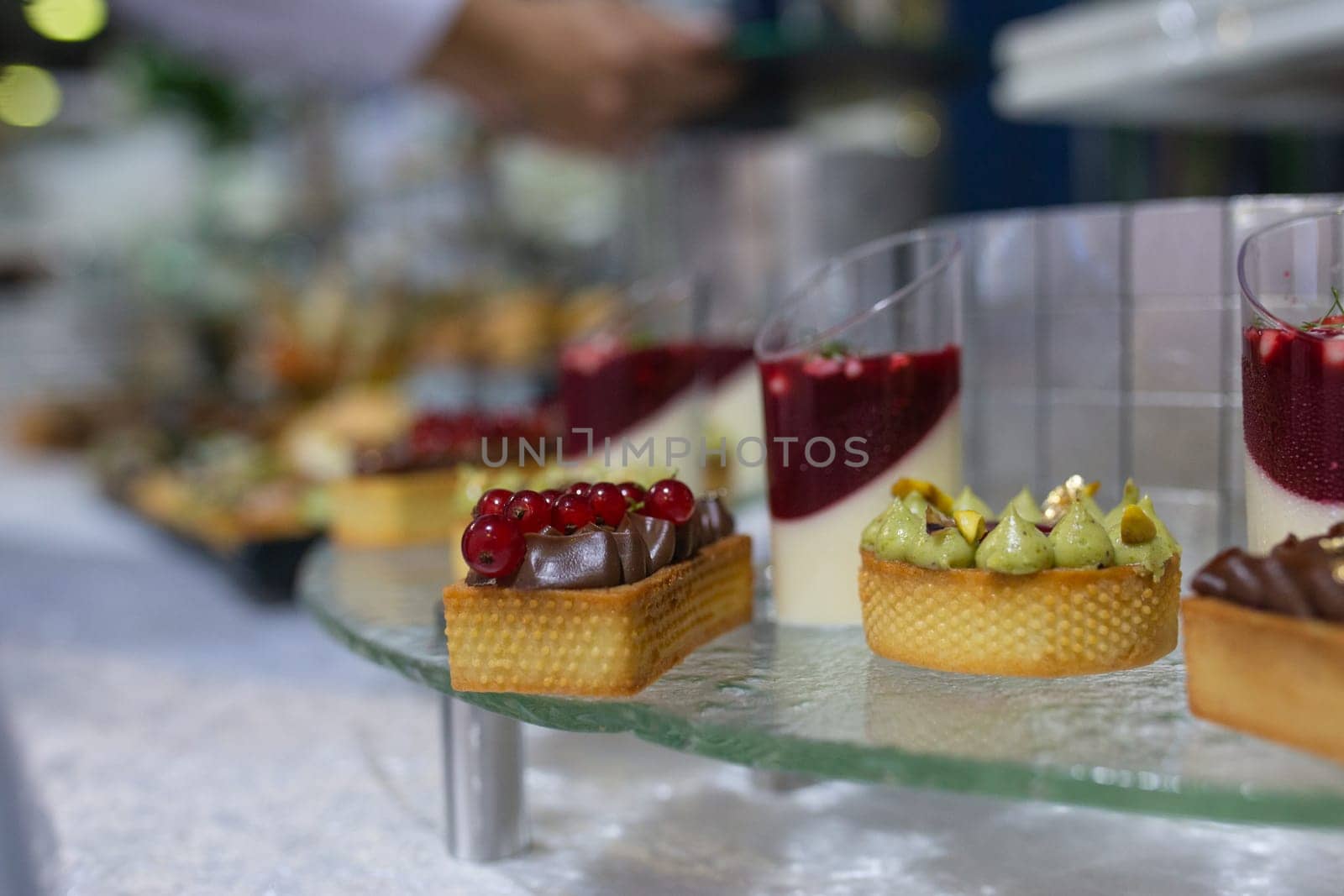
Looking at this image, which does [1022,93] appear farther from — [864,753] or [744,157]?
[864,753]

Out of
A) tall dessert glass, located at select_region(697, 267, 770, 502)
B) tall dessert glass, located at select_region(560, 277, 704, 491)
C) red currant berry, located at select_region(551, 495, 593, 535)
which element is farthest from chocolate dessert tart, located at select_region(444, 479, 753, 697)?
tall dessert glass, located at select_region(697, 267, 770, 502)

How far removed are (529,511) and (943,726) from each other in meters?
0.32

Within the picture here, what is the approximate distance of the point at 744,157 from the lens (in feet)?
7.84

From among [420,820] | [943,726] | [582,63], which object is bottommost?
[420,820]

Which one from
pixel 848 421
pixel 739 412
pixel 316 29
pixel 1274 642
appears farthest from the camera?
pixel 316 29

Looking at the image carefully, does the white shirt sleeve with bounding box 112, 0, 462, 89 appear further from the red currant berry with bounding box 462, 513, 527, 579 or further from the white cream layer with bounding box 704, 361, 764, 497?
the red currant berry with bounding box 462, 513, 527, 579

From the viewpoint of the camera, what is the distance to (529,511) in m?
0.85

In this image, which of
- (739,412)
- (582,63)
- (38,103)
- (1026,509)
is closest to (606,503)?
(1026,509)

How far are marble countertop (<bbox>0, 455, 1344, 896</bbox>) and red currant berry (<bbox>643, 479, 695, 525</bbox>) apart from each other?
11.4 inches

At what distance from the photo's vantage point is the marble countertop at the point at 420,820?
3.08ft

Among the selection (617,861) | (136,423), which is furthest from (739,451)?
(136,423)

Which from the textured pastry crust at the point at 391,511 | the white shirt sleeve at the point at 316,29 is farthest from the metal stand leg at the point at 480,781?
the white shirt sleeve at the point at 316,29

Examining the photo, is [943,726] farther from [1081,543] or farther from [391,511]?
[391,511]

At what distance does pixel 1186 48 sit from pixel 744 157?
98 cm
